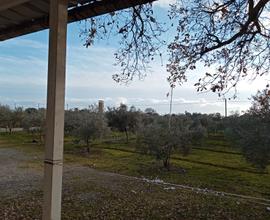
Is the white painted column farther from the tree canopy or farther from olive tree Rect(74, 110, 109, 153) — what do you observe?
olive tree Rect(74, 110, 109, 153)

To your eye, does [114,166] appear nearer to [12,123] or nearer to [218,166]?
[218,166]

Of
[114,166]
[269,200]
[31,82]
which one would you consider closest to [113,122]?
[114,166]

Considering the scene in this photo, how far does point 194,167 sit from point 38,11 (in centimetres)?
790

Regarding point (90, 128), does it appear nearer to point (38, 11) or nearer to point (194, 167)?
point (194, 167)

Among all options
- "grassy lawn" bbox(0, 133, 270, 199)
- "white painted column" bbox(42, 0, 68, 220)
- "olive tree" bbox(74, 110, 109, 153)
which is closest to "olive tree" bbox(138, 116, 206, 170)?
"grassy lawn" bbox(0, 133, 270, 199)

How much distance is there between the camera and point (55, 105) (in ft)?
6.20

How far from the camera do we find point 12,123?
Result: 20234mm

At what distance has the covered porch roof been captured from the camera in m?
2.05

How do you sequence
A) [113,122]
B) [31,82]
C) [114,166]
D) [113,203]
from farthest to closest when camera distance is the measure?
[113,122]
[114,166]
[31,82]
[113,203]

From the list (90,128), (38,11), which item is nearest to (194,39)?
(38,11)

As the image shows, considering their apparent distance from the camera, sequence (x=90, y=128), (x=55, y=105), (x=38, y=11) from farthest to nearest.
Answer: (x=90, y=128)
(x=38, y=11)
(x=55, y=105)

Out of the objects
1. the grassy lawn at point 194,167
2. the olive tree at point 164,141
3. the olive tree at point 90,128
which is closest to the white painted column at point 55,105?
the grassy lawn at point 194,167

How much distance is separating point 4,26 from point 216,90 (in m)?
2.11

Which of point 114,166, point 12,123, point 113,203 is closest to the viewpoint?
point 113,203
